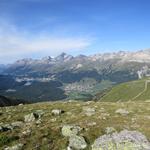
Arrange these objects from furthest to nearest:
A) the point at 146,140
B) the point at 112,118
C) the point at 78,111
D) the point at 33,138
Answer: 1. the point at 78,111
2. the point at 112,118
3. the point at 33,138
4. the point at 146,140

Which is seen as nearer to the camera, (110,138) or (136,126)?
(110,138)

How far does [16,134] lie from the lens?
26.7m

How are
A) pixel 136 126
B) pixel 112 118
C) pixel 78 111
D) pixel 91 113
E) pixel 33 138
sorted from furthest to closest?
pixel 78 111 < pixel 91 113 < pixel 112 118 < pixel 136 126 < pixel 33 138

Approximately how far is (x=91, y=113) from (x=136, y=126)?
847 cm

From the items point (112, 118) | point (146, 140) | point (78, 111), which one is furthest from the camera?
point (78, 111)

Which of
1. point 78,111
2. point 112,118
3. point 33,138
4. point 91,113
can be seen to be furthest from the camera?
point 78,111

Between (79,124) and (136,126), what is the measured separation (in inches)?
252

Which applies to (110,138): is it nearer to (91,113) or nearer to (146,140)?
(146,140)

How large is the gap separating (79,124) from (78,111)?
864 cm

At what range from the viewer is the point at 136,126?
93.1ft

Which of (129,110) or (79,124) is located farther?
(129,110)

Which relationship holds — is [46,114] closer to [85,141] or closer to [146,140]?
[85,141]

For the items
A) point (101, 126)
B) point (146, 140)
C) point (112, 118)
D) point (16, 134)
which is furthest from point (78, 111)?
point (146, 140)

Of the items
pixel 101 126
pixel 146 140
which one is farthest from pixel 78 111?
pixel 146 140
